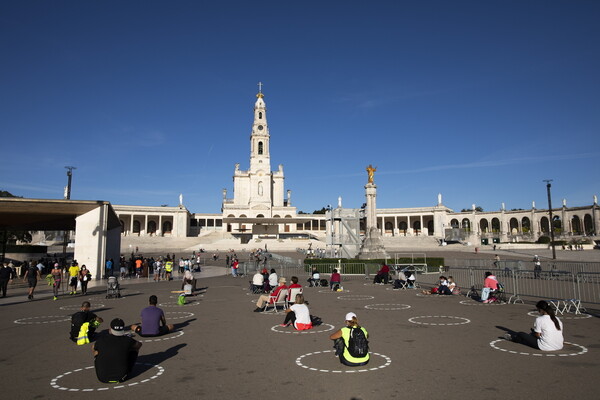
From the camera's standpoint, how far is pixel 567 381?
613 centimetres

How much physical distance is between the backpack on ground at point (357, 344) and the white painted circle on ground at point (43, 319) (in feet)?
31.3

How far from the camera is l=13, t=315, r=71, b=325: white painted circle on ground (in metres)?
11.9

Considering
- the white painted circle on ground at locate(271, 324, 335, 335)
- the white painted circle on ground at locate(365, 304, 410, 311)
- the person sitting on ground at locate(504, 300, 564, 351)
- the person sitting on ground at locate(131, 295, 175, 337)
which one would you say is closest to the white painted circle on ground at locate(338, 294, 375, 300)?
the white painted circle on ground at locate(365, 304, 410, 311)

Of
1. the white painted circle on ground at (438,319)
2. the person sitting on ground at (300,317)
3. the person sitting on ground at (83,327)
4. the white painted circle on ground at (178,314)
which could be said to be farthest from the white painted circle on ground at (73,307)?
the white painted circle on ground at (438,319)

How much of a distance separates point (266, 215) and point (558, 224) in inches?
2917

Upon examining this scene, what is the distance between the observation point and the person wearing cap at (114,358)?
633 cm

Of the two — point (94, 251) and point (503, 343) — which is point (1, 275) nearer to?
point (94, 251)

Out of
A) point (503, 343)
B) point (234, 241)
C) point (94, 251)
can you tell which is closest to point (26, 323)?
point (503, 343)

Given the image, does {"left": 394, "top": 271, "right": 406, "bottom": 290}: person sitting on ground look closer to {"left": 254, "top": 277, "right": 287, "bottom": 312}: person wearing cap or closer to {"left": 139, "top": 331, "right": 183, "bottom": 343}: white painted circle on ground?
{"left": 254, "top": 277, "right": 287, "bottom": 312}: person wearing cap

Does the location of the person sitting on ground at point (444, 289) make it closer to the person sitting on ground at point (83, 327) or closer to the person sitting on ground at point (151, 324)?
the person sitting on ground at point (151, 324)

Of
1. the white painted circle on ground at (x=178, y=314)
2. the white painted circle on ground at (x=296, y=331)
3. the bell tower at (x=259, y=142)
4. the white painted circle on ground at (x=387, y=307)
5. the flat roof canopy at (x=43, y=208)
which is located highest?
the bell tower at (x=259, y=142)

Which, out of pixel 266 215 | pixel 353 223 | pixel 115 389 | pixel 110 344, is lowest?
pixel 115 389

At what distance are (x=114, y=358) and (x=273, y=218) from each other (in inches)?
3358

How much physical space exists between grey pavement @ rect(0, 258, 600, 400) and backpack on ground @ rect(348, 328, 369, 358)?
0.27m
